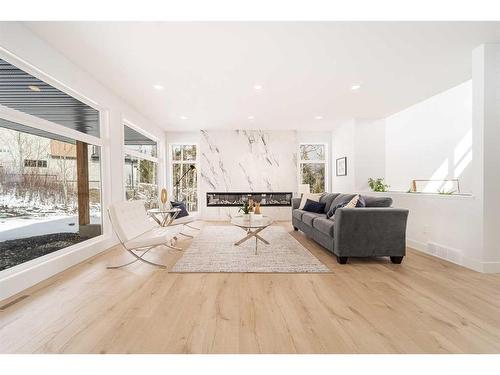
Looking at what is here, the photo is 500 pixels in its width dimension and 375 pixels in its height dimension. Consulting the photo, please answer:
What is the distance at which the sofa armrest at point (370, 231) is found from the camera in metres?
3.07

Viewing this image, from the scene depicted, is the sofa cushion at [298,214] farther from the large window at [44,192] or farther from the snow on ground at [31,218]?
the snow on ground at [31,218]

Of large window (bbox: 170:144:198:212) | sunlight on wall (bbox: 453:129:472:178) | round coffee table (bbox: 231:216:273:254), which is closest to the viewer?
round coffee table (bbox: 231:216:273:254)

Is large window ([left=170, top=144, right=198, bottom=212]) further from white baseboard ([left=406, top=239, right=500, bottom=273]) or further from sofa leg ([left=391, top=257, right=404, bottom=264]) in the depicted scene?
white baseboard ([left=406, top=239, right=500, bottom=273])

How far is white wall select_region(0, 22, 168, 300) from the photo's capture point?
7.63 feet

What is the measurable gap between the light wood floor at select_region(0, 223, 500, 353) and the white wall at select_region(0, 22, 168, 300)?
0.66ft

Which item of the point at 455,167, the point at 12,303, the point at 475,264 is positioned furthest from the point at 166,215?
the point at 455,167

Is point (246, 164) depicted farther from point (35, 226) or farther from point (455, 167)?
point (455, 167)

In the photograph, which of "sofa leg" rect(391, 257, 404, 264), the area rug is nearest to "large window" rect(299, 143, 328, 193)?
the area rug

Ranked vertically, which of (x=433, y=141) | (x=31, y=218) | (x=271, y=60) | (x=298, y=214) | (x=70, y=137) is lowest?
(x=298, y=214)

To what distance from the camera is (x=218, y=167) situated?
7074 mm

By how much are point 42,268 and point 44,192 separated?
3.19 ft

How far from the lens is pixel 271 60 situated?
10.1 feet

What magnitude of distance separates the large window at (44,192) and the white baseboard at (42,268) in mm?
91

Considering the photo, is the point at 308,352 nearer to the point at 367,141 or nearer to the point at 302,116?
the point at 302,116
